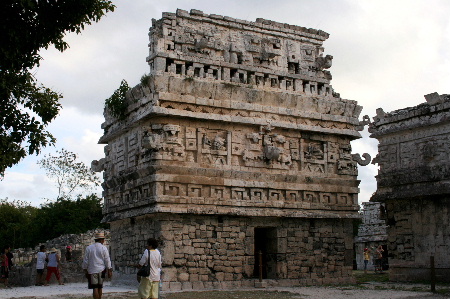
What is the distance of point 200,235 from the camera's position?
51.1 feet

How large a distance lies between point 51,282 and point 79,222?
24.0 meters

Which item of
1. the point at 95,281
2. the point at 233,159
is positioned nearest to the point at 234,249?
the point at 233,159

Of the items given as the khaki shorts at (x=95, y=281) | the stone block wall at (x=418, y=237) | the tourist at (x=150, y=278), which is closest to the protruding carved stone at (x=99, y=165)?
the khaki shorts at (x=95, y=281)

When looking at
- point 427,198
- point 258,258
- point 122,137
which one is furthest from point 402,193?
point 122,137

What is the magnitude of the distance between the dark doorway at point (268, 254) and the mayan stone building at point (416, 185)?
14.4 ft

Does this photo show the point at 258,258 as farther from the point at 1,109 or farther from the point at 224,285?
the point at 1,109

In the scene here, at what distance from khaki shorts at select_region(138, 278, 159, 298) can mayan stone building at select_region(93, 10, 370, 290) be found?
4150 mm

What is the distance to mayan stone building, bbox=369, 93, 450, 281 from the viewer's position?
17656 millimetres

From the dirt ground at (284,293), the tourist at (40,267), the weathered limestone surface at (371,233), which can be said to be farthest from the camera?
the weathered limestone surface at (371,233)

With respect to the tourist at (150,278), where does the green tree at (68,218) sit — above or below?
above

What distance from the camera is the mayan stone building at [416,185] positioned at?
57.9 ft

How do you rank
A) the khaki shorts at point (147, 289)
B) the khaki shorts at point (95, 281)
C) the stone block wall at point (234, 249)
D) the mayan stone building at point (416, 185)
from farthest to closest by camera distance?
the mayan stone building at point (416, 185) < the stone block wall at point (234, 249) < the khaki shorts at point (95, 281) < the khaki shorts at point (147, 289)

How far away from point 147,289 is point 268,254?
668 centimetres

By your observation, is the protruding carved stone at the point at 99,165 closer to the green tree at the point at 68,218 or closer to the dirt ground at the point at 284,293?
the dirt ground at the point at 284,293
